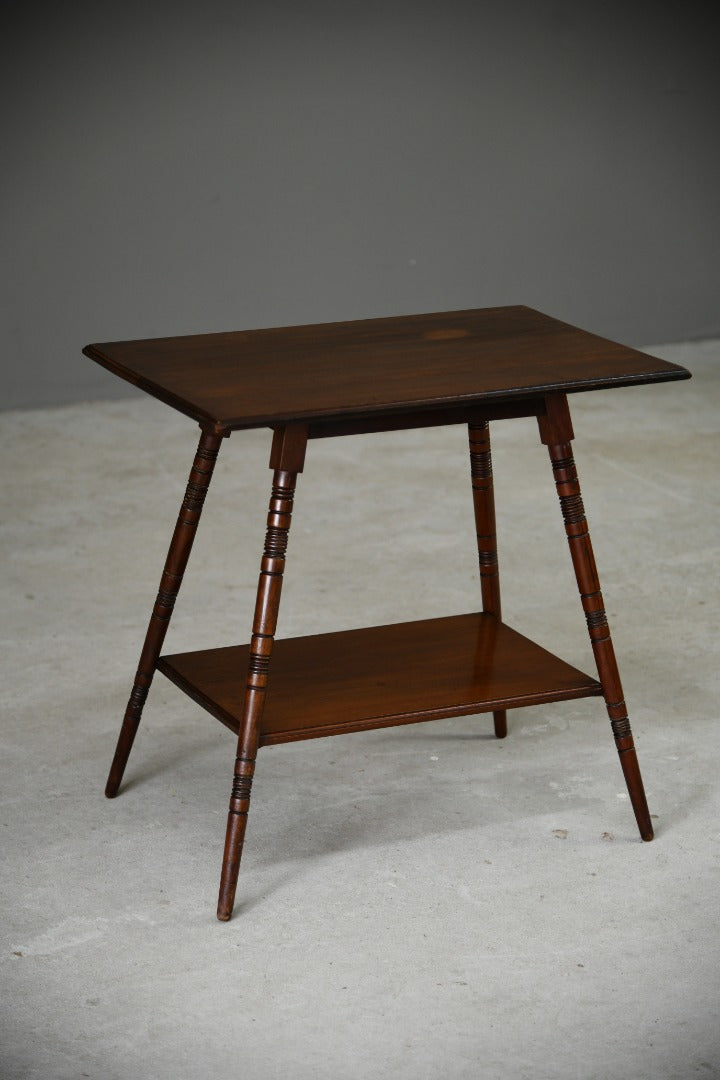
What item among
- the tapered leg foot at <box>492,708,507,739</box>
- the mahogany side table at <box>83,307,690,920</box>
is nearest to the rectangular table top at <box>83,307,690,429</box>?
the mahogany side table at <box>83,307,690,920</box>

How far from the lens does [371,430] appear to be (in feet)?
8.25

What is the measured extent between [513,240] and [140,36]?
75.3 inches

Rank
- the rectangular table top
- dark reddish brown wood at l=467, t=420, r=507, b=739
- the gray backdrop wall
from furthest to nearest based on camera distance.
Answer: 1. the gray backdrop wall
2. dark reddish brown wood at l=467, t=420, r=507, b=739
3. the rectangular table top

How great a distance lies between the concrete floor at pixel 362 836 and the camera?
2232 mm

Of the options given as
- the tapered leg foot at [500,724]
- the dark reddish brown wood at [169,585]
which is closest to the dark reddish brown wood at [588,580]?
the tapered leg foot at [500,724]

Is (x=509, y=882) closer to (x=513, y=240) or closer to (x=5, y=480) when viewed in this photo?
(x=5, y=480)

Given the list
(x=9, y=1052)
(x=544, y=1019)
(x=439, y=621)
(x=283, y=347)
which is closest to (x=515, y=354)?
(x=283, y=347)

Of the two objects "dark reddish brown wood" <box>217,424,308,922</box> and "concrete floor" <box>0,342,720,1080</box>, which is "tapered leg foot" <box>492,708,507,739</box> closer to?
"concrete floor" <box>0,342,720,1080</box>

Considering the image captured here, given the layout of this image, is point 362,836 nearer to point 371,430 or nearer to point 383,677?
point 383,677

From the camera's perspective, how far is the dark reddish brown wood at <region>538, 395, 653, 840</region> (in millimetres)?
2617

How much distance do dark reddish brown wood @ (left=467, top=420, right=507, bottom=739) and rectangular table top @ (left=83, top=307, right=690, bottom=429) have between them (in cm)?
22

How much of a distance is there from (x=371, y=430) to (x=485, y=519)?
2.16ft

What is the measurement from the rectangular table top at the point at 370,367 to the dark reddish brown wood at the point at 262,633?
0.09 m

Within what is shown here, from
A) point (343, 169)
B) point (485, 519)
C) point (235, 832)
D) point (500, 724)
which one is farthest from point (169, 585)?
point (343, 169)
